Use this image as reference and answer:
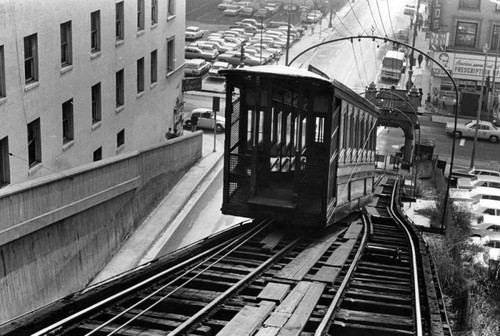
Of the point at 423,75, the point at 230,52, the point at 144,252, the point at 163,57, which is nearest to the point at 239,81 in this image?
the point at 144,252

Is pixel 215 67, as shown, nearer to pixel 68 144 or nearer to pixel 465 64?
pixel 465 64

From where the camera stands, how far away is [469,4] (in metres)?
62.7

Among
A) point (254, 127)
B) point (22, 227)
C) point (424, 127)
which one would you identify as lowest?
point (424, 127)

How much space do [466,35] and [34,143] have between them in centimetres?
4520

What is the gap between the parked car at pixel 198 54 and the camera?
66.1 meters

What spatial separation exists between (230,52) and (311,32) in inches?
535

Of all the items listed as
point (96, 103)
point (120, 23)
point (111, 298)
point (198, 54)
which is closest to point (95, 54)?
point (96, 103)

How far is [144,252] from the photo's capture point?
25734mm

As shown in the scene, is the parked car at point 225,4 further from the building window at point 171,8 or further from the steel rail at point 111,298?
the steel rail at point 111,298

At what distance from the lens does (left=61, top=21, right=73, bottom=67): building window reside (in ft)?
85.6

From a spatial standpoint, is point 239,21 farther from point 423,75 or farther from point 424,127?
point 424,127

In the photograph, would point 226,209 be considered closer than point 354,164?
Yes

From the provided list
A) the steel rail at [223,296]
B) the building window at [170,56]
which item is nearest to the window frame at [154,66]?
the building window at [170,56]

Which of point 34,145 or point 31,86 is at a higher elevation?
point 31,86
